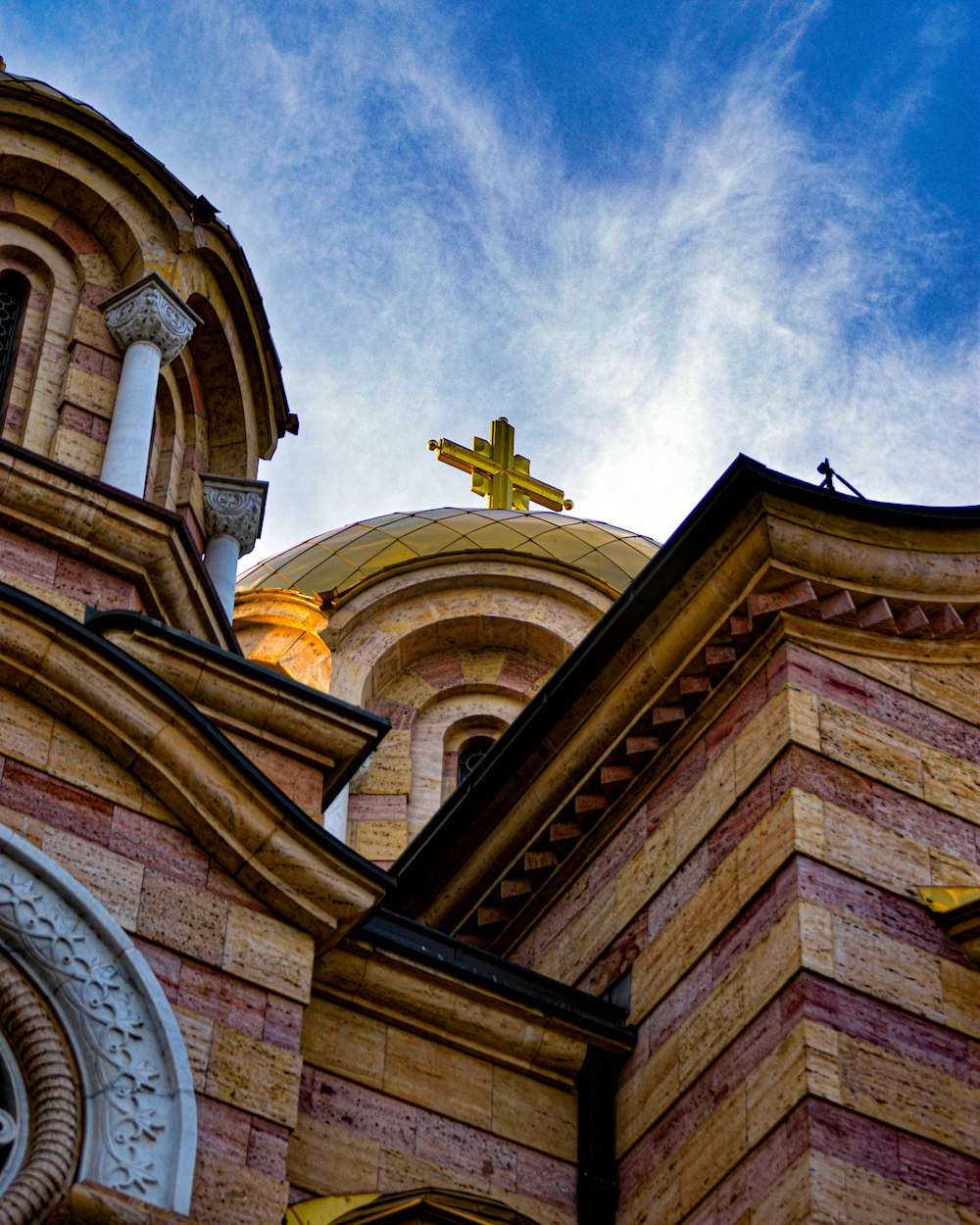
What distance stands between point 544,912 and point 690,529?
278 cm

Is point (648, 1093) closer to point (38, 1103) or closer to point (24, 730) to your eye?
point (38, 1103)

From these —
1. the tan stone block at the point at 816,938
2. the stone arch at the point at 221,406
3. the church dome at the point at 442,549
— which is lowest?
the tan stone block at the point at 816,938

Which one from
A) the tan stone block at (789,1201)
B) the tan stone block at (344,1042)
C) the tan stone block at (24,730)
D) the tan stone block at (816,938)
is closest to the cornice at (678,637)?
the tan stone block at (816,938)

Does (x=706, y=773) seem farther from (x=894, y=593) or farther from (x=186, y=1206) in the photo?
(x=186, y=1206)

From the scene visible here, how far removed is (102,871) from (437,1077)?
2.33 meters

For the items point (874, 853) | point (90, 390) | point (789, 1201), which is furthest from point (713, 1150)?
point (90, 390)

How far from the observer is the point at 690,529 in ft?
45.1

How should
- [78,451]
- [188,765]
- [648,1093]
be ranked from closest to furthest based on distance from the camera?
[188,765]
[648,1093]
[78,451]

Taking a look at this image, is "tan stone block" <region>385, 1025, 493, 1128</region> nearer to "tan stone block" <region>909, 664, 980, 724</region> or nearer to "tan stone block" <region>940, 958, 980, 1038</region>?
"tan stone block" <region>940, 958, 980, 1038</region>

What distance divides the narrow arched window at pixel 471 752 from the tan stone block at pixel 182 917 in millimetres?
13910

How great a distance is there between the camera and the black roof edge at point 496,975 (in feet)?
40.9

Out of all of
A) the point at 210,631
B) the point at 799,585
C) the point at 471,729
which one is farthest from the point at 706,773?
the point at 471,729

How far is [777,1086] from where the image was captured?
11.2m

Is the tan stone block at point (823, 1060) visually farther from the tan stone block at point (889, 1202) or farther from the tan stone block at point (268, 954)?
the tan stone block at point (268, 954)
